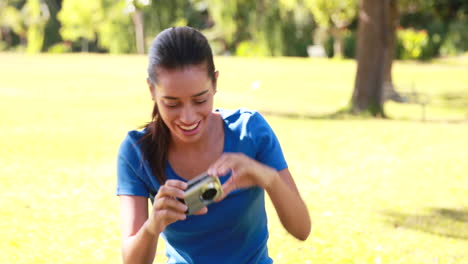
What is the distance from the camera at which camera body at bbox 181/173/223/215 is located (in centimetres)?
224

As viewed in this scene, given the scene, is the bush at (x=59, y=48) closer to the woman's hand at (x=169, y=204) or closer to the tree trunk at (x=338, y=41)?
the tree trunk at (x=338, y=41)

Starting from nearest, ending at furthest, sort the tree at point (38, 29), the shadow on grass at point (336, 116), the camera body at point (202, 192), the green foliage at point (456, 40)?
the camera body at point (202, 192), the shadow on grass at point (336, 116), the green foliage at point (456, 40), the tree at point (38, 29)

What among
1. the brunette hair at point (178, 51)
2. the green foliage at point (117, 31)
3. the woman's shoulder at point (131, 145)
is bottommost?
the green foliage at point (117, 31)

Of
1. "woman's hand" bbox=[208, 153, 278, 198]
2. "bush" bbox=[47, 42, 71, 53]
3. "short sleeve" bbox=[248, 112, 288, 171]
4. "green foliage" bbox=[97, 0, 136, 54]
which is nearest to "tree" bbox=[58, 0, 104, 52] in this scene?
"bush" bbox=[47, 42, 71, 53]

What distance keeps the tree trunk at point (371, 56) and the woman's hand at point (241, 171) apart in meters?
12.8

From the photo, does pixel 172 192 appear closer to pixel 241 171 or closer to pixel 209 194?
pixel 209 194

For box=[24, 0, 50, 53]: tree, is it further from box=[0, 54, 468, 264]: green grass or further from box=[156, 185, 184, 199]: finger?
box=[156, 185, 184, 199]: finger

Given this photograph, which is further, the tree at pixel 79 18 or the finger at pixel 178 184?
the tree at pixel 79 18

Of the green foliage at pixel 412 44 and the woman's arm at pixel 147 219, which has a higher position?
the woman's arm at pixel 147 219

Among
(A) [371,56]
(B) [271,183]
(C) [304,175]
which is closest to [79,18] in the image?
(A) [371,56]

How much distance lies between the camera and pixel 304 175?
9203mm

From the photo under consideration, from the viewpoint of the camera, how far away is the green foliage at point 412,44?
118ft

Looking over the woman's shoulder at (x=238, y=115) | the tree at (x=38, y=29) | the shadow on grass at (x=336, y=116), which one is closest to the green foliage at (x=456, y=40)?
the shadow on grass at (x=336, y=116)

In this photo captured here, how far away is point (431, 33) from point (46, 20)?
25974 mm
